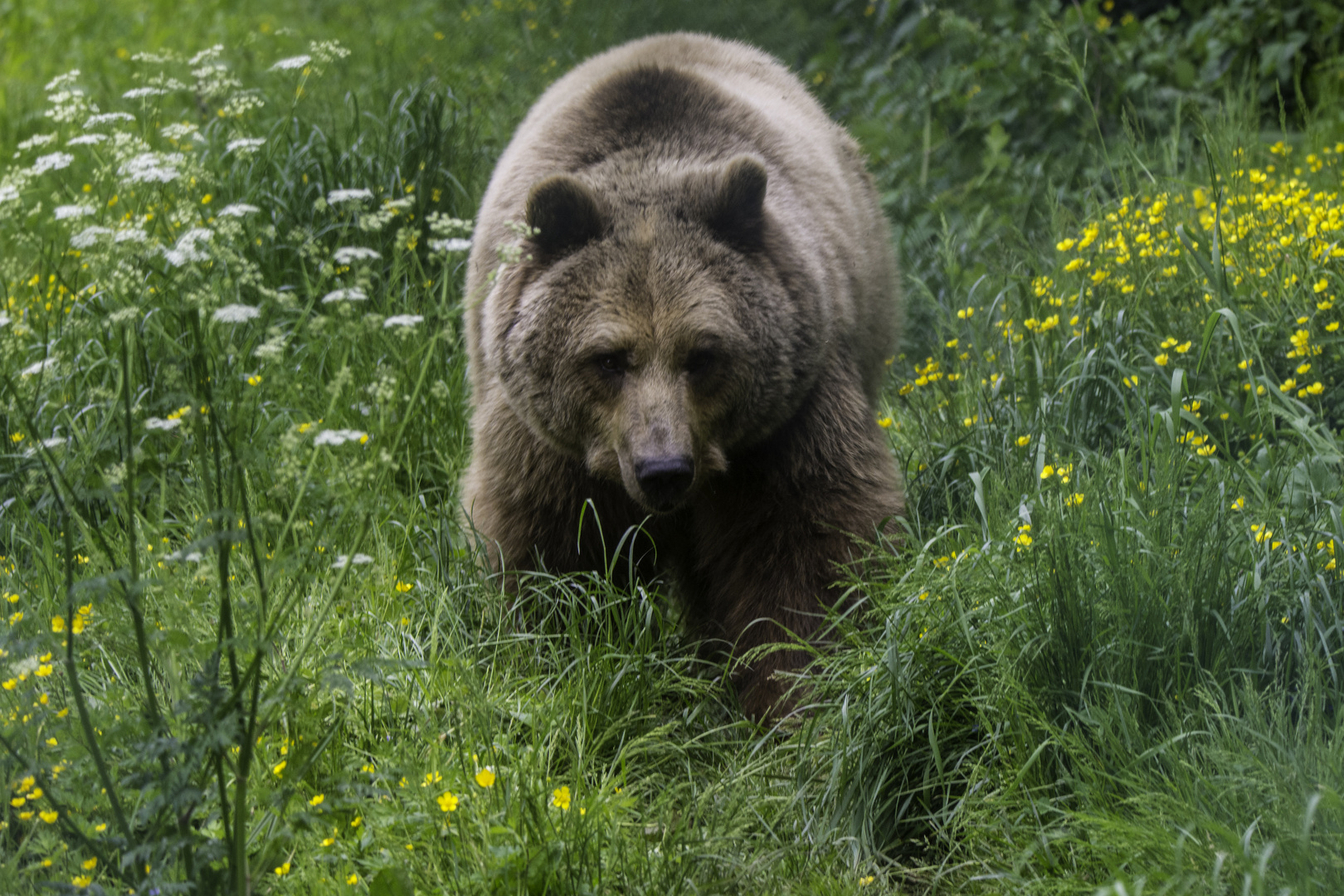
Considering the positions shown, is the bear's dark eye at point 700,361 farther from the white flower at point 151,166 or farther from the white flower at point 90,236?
the white flower at point 90,236

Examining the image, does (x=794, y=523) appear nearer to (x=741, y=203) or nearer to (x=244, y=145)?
(x=741, y=203)

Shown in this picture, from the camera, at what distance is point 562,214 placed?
12.1 ft

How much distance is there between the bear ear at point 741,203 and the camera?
12.2 ft

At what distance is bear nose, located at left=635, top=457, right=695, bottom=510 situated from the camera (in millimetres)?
3377

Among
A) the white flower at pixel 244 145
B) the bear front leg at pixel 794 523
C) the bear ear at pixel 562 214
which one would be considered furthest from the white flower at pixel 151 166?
the bear front leg at pixel 794 523

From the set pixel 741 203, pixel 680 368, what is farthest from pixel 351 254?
pixel 741 203

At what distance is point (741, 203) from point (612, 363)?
26.0 inches

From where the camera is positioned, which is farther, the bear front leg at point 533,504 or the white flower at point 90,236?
the bear front leg at point 533,504

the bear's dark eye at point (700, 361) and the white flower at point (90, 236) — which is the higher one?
the white flower at point (90, 236)

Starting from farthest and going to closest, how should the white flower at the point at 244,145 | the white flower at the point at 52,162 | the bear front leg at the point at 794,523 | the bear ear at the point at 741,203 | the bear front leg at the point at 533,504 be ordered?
the bear front leg at the point at 533,504
the bear front leg at the point at 794,523
the bear ear at the point at 741,203
the white flower at the point at 52,162
the white flower at the point at 244,145

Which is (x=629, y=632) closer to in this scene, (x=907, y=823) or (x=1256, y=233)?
(x=907, y=823)

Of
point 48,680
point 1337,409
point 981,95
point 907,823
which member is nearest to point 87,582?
point 48,680

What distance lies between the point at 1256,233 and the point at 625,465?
2.66m

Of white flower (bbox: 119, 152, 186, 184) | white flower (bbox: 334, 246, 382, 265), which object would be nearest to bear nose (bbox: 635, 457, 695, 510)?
white flower (bbox: 334, 246, 382, 265)
